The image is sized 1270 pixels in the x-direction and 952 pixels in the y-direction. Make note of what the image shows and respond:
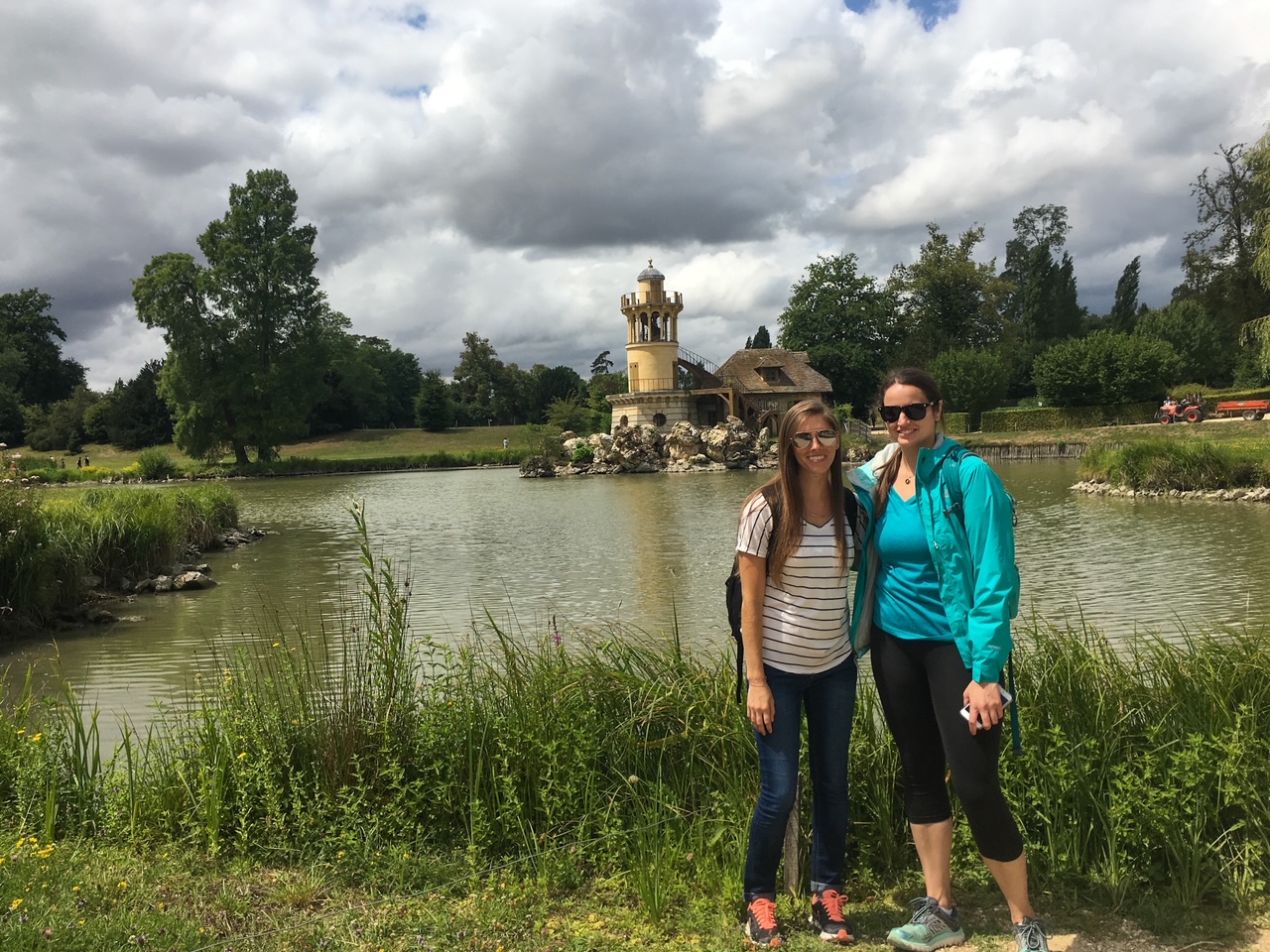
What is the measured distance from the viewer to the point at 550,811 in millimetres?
3926

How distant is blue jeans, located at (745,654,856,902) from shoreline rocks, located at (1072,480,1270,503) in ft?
70.0

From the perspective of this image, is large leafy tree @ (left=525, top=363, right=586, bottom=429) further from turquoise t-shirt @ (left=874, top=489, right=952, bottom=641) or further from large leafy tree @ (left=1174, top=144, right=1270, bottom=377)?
turquoise t-shirt @ (left=874, top=489, right=952, bottom=641)

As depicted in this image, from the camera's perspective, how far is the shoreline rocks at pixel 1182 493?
20.4 meters

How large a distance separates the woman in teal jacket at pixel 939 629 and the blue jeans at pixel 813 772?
0.18 metres

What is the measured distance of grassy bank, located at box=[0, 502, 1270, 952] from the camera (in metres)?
3.27

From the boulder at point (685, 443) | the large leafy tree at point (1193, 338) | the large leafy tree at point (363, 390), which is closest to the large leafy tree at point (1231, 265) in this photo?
the large leafy tree at point (1193, 338)

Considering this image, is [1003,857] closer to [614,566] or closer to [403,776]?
[403,776]

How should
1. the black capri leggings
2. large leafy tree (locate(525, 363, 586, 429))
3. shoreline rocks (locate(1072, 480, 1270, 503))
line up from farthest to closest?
large leafy tree (locate(525, 363, 586, 429))
shoreline rocks (locate(1072, 480, 1270, 503))
the black capri leggings

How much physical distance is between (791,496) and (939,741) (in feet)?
3.25

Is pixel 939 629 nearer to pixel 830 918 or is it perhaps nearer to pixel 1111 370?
pixel 830 918

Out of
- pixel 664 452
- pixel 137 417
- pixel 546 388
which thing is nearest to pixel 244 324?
pixel 137 417

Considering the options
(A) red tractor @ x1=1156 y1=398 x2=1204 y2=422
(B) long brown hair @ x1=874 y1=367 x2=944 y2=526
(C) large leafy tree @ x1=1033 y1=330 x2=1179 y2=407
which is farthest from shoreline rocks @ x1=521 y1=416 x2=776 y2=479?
(B) long brown hair @ x1=874 y1=367 x2=944 y2=526

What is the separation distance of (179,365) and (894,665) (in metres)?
51.3

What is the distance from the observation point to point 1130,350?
145 feet
